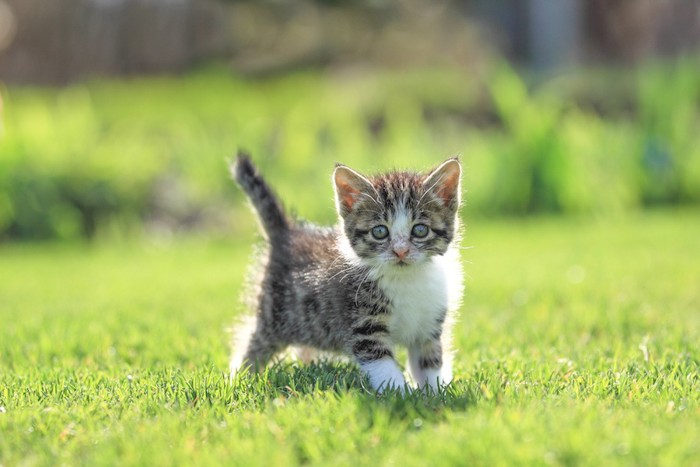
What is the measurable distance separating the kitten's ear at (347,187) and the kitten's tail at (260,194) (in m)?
0.67

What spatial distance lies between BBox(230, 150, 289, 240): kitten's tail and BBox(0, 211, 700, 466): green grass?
2.45 feet

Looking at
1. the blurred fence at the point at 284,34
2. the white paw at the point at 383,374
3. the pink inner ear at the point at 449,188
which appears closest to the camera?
the white paw at the point at 383,374

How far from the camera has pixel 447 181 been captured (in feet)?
13.4

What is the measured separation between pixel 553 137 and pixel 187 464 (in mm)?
7816

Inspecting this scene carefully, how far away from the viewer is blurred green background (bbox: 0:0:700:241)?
10.3 meters

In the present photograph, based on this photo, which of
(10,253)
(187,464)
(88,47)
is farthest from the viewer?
(88,47)

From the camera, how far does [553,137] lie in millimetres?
10008

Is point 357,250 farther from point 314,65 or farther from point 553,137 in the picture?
point 314,65

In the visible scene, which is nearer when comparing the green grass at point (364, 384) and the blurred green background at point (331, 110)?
the green grass at point (364, 384)

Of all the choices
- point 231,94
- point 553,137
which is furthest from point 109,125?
point 553,137

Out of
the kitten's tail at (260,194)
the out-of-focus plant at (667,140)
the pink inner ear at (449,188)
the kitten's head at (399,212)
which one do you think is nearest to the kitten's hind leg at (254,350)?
the kitten's tail at (260,194)

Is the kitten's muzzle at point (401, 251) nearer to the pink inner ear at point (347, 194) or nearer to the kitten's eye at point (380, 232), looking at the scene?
the kitten's eye at point (380, 232)

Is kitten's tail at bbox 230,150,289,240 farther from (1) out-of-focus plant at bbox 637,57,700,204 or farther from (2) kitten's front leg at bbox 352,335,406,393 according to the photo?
(1) out-of-focus plant at bbox 637,57,700,204

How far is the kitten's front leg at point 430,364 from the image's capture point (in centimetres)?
409
